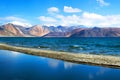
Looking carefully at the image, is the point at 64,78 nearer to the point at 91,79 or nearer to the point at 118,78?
the point at 91,79

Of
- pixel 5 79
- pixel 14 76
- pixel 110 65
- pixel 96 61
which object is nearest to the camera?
pixel 5 79

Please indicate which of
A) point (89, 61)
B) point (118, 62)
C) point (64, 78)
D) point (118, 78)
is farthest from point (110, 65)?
point (64, 78)

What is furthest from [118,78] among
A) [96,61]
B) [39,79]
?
[96,61]

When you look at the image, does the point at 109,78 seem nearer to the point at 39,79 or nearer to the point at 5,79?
the point at 39,79

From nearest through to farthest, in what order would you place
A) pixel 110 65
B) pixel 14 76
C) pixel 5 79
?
pixel 5 79
pixel 14 76
pixel 110 65

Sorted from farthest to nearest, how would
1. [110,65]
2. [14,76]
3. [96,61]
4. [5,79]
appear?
1. [96,61]
2. [110,65]
3. [14,76]
4. [5,79]

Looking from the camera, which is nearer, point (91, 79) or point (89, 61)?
point (91, 79)

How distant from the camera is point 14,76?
19906mm

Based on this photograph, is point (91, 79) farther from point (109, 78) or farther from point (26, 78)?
point (26, 78)

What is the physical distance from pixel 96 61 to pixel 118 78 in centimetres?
1264

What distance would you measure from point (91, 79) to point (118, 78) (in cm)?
262

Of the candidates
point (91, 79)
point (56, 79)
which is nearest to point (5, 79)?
point (56, 79)

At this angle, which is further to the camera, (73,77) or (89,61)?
(89,61)

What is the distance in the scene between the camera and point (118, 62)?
30656 mm
